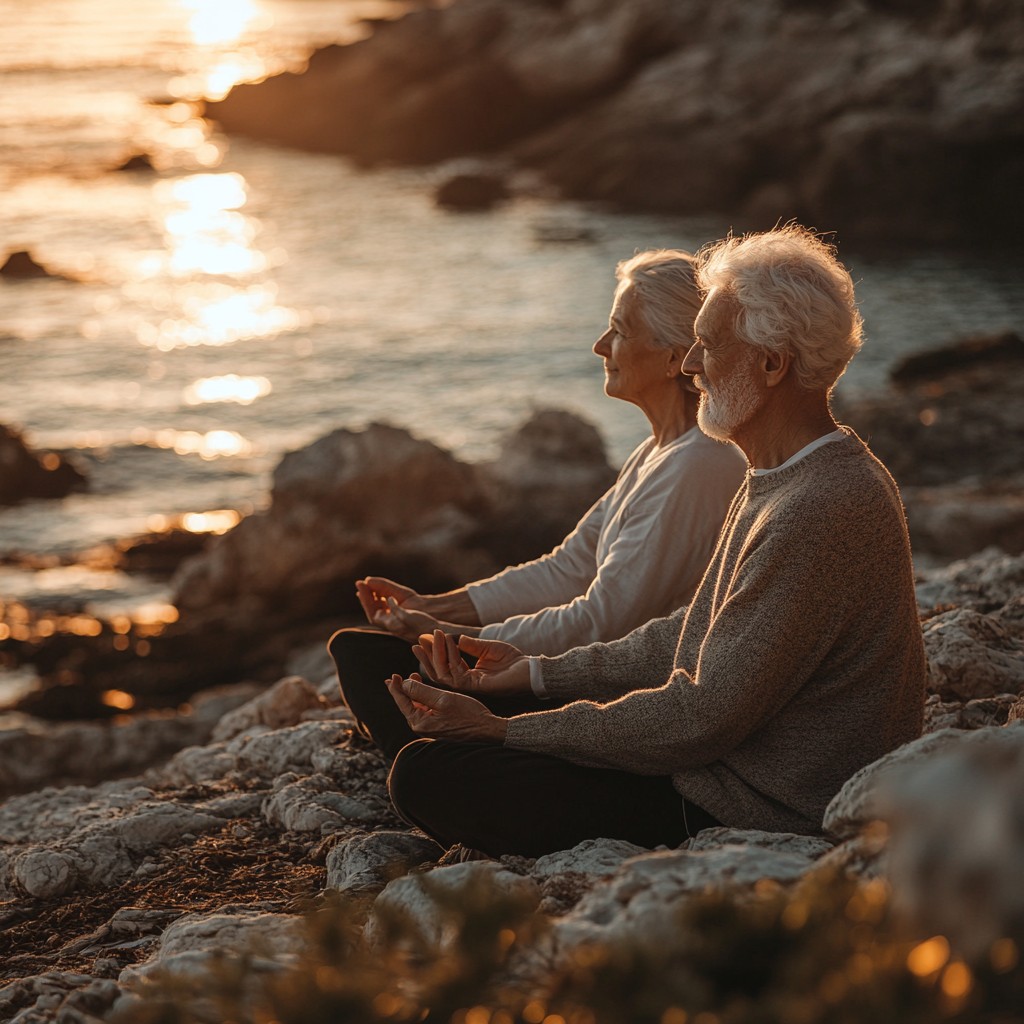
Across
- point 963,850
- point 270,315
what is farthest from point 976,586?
point 270,315

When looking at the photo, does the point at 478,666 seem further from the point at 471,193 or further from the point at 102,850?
the point at 471,193

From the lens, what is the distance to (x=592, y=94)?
35031mm

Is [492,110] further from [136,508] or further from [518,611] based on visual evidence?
[518,611]

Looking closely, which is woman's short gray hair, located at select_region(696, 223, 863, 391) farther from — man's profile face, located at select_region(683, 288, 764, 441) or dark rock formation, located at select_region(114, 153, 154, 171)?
dark rock formation, located at select_region(114, 153, 154, 171)

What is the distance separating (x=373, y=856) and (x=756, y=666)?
4.29 feet

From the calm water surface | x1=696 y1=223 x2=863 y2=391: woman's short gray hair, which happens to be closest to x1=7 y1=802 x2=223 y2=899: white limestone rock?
x1=696 y1=223 x2=863 y2=391: woman's short gray hair

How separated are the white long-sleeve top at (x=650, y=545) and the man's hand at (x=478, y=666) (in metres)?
0.23

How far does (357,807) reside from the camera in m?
4.45

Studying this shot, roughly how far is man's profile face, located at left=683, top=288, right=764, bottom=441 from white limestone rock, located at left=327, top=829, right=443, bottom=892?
1.45m

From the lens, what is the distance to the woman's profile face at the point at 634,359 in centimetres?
423

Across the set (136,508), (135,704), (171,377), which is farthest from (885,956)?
(171,377)

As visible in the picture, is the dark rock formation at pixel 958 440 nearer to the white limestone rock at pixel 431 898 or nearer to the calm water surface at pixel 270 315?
the calm water surface at pixel 270 315

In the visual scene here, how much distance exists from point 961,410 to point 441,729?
1163 centimetres

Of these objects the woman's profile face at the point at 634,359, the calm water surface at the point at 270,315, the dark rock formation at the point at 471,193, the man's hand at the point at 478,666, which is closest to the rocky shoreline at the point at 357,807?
the man's hand at the point at 478,666
